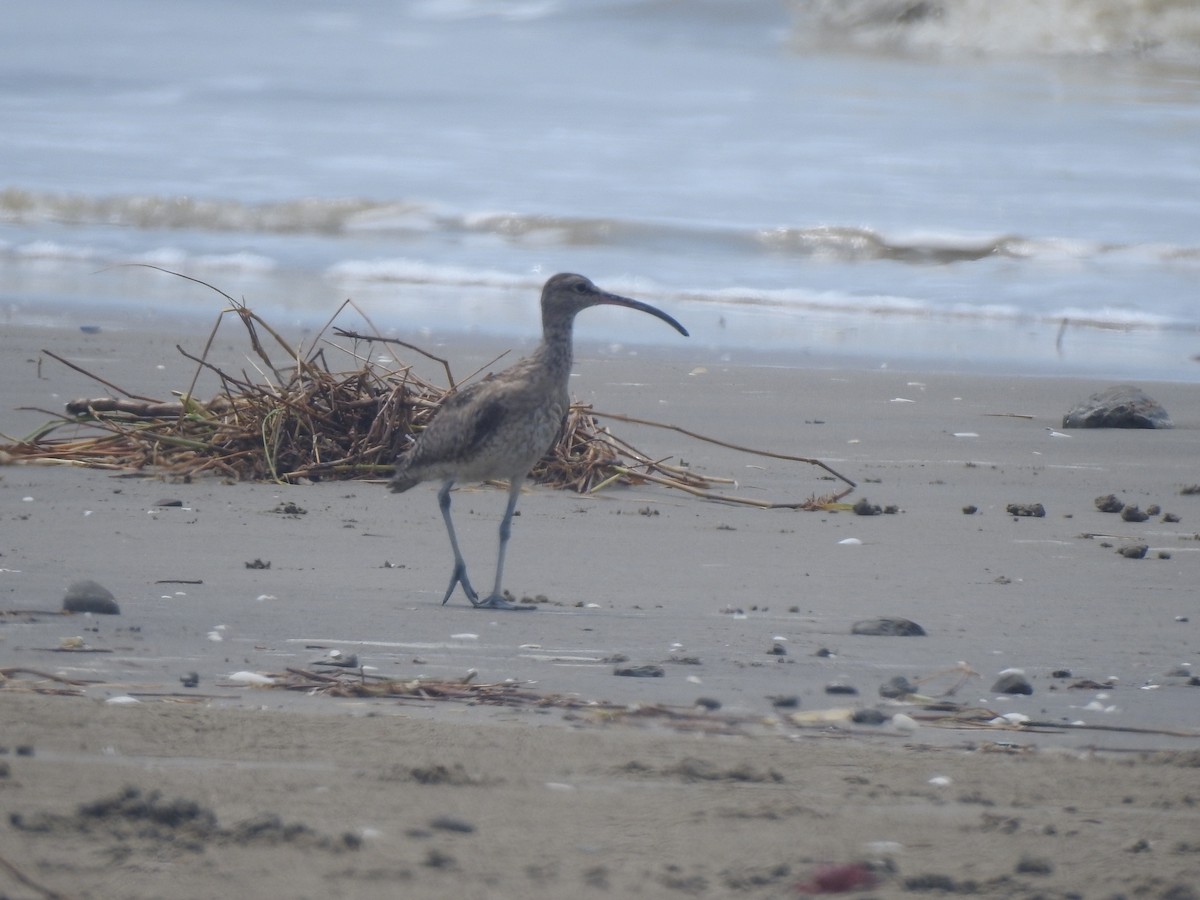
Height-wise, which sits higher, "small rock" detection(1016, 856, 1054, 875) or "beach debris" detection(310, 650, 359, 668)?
"beach debris" detection(310, 650, 359, 668)

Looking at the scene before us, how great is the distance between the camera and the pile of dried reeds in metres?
7.45

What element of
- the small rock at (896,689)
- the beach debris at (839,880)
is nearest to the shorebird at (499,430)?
the small rock at (896,689)

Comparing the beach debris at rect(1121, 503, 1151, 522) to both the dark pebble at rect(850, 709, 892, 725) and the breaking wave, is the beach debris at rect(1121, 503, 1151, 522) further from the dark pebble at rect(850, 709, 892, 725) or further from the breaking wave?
the breaking wave

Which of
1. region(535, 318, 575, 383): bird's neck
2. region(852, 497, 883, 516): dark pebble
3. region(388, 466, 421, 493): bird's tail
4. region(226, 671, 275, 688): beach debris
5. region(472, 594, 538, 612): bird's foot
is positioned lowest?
region(226, 671, 275, 688): beach debris

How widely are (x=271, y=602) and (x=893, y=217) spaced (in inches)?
602

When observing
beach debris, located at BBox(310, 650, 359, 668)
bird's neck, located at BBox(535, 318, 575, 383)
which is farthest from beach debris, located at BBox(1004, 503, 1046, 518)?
beach debris, located at BBox(310, 650, 359, 668)

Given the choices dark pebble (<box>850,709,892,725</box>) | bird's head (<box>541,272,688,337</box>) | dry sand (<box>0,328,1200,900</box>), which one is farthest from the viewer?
bird's head (<box>541,272,688,337</box>)

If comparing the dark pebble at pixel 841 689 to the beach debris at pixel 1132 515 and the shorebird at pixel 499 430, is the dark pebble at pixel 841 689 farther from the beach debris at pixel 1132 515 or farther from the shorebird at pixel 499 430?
the beach debris at pixel 1132 515

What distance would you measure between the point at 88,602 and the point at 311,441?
8.74ft

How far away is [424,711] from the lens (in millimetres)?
4121

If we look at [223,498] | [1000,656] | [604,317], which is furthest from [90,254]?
[1000,656]

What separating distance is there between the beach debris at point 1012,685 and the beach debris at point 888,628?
1.88 feet

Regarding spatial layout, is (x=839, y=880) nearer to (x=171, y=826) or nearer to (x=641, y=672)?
(x=171, y=826)

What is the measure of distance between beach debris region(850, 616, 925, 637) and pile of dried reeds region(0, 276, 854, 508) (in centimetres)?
220
